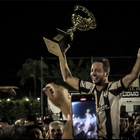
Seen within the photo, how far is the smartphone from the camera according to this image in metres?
3.03

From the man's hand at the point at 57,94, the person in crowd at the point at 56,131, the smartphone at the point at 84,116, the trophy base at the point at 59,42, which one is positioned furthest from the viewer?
the trophy base at the point at 59,42

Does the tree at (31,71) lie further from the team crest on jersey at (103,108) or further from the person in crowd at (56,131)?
the person in crowd at (56,131)

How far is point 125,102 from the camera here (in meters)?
8.66

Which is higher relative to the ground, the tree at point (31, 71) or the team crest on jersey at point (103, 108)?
the tree at point (31, 71)

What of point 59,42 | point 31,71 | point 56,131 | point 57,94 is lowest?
point 56,131

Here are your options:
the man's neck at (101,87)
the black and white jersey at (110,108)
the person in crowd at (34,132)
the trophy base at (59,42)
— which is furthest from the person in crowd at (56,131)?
the trophy base at (59,42)

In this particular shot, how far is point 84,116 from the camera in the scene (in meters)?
3.09

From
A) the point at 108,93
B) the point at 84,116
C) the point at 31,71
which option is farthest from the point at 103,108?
the point at 31,71

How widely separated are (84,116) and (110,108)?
61 cm

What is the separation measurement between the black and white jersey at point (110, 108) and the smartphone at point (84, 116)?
1.29 ft

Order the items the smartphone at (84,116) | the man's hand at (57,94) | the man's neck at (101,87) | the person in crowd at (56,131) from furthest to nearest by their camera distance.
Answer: the man's neck at (101,87) → the person in crowd at (56,131) → the man's hand at (57,94) → the smartphone at (84,116)

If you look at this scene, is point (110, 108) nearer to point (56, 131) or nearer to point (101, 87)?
point (101, 87)

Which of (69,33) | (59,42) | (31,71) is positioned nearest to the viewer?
(59,42)

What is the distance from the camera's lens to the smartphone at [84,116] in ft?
9.93
